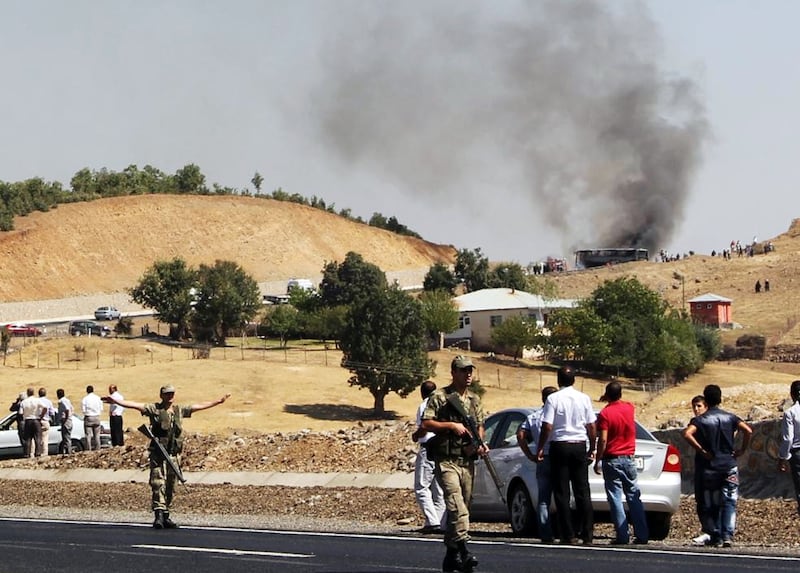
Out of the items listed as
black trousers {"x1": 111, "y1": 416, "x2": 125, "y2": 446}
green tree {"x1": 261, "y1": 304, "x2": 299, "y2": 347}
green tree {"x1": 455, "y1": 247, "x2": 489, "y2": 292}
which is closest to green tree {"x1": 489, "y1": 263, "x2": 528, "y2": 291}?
green tree {"x1": 455, "y1": 247, "x2": 489, "y2": 292}

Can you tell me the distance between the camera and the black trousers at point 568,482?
1463 cm

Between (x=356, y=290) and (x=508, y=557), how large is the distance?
110 m

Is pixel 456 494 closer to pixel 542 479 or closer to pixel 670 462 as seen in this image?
pixel 542 479

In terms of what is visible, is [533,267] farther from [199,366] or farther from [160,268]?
[199,366]

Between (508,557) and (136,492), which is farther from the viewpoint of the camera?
(136,492)

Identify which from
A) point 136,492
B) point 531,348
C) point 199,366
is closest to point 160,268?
point 531,348

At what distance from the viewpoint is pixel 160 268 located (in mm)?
115500

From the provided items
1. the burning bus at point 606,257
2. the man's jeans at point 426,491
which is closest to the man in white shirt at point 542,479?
the man's jeans at point 426,491

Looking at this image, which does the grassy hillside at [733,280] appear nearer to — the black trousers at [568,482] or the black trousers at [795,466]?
the black trousers at [795,466]

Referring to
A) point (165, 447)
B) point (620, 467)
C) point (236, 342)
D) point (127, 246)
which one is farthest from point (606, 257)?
point (620, 467)

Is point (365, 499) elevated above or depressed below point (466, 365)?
below

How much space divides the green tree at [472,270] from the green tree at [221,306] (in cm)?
3622

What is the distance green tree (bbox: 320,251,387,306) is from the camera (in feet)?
399

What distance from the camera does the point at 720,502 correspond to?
14.8 m
